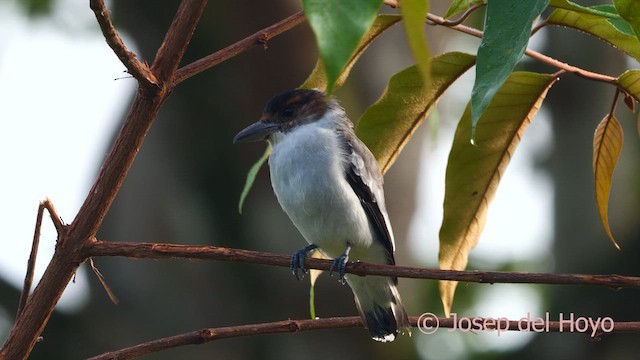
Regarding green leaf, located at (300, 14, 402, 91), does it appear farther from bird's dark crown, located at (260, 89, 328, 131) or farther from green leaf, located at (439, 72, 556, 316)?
bird's dark crown, located at (260, 89, 328, 131)

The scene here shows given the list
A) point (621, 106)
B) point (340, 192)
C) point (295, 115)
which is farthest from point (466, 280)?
point (621, 106)

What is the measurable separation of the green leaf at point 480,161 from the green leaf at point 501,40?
2.78ft

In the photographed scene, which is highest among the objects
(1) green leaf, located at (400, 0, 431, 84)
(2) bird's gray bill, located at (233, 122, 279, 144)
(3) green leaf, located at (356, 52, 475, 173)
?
(2) bird's gray bill, located at (233, 122, 279, 144)

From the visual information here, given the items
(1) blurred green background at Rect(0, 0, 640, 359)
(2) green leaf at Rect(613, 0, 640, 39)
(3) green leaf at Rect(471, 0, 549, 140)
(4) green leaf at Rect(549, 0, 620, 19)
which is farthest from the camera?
(1) blurred green background at Rect(0, 0, 640, 359)

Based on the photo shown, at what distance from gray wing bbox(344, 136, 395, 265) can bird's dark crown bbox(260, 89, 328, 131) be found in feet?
1.07

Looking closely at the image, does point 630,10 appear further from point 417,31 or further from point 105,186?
point 105,186

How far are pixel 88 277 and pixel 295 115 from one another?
12.8 feet

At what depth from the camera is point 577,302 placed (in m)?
6.54

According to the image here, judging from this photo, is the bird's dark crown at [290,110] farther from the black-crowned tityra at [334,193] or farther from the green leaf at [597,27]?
the green leaf at [597,27]

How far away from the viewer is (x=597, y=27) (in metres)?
2.26

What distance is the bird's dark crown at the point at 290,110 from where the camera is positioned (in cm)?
390

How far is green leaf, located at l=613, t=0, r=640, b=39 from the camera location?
1587 mm

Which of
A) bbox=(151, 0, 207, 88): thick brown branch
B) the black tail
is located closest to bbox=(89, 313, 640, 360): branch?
bbox=(151, 0, 207, 88): thick brown branch

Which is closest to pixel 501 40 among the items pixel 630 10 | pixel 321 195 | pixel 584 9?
pixel 630 10
